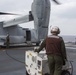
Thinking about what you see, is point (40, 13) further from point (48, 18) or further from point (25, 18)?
point (25, 18)

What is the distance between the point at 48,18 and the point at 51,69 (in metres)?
23.2

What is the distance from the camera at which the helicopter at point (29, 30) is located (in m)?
29.4

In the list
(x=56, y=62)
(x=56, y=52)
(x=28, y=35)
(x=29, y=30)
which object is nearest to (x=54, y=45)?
(x=56, y=52)

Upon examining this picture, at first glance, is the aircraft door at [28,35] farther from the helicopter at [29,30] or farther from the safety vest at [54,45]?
the safety vest at [54,45]

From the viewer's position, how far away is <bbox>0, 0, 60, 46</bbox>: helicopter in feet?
96.4

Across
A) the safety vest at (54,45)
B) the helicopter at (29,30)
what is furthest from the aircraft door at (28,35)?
the safety vest at (54,45)

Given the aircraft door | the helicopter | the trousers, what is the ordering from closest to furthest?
the trousers, the helicopter, the aircraft door

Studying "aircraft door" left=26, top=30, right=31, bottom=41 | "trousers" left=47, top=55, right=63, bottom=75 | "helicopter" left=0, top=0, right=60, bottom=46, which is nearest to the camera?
"trousers" left=47, top=55, right=63, bottom=75

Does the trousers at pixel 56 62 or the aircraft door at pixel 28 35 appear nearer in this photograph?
the trousers at pixel 56 62

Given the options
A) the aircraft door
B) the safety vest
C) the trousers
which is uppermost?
the safety vest

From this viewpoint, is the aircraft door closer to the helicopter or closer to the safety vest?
the helicopter

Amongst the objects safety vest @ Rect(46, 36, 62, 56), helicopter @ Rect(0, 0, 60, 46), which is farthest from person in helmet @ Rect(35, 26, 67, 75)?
helicopter @ Rect(0, 0, 60, 46)

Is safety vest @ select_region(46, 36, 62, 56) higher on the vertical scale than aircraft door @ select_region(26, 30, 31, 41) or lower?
higher

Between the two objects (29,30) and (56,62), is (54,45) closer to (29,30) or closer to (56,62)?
(56,62)
